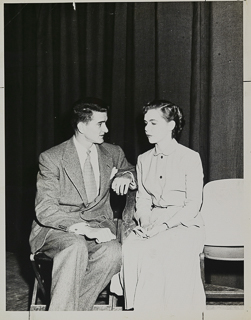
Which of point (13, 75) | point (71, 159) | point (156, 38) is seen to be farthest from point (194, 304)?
point (13, 75)

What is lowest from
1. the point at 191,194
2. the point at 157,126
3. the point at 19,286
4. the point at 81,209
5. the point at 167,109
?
the point at 19,286

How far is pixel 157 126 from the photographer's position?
258cm

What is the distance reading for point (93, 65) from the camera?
325 cm

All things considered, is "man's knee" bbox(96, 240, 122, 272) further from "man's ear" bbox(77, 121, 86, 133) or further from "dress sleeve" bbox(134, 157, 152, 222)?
"man's ear" bbox(77, 121, 86, 133)

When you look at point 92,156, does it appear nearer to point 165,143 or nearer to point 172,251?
point 165,143

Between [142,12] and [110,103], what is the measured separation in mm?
699

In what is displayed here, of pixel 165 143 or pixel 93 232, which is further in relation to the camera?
pixel 165 143

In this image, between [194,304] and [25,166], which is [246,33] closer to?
[194,304]

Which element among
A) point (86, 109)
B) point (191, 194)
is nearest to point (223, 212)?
point (191, 194)

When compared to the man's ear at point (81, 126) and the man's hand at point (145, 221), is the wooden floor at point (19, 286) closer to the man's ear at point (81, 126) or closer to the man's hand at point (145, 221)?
the man's hand at point (145, 221)

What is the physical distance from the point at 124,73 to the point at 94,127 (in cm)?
69

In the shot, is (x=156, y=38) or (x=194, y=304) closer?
(x=194, y=304)

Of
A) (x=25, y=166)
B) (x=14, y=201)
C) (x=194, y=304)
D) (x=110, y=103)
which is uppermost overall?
(x=110, y=103)

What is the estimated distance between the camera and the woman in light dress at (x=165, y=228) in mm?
2352
